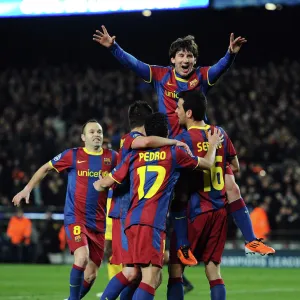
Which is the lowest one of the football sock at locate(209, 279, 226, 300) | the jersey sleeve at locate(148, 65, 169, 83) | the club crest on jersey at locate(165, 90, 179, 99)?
the football sock at locate(209, 279, 226, 300)

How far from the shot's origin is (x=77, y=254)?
993cm

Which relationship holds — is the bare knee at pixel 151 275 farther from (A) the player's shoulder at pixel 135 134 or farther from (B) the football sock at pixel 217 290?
(A) the player's shoulder at pixel 135 134

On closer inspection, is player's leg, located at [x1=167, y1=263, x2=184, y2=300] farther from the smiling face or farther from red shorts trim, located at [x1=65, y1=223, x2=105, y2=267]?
the smiling face

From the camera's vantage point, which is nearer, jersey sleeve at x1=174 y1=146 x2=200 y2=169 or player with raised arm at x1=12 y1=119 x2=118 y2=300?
jersey sleeve at x1=174 y1=146 x2=200 y2=169

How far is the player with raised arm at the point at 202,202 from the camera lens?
836cm

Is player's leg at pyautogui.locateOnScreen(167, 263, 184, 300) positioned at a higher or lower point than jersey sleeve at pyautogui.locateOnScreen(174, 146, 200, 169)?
lower

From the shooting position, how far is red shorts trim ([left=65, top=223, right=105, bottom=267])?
393 inches

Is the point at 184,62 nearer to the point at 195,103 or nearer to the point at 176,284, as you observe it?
the point at 195,103

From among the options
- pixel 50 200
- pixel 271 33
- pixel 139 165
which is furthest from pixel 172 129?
pixel 271 33

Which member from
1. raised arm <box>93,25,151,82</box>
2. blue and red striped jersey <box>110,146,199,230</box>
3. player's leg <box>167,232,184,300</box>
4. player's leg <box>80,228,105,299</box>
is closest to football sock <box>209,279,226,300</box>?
player's leg <box>167,232,184,300</box>

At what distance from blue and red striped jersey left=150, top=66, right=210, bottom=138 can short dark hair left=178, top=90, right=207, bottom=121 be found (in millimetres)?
552

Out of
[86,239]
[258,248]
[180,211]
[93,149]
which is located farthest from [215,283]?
[93,149]

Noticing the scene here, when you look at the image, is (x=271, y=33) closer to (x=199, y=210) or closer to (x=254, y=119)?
(x=254, y=119)

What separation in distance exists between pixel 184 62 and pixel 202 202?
150 cm
